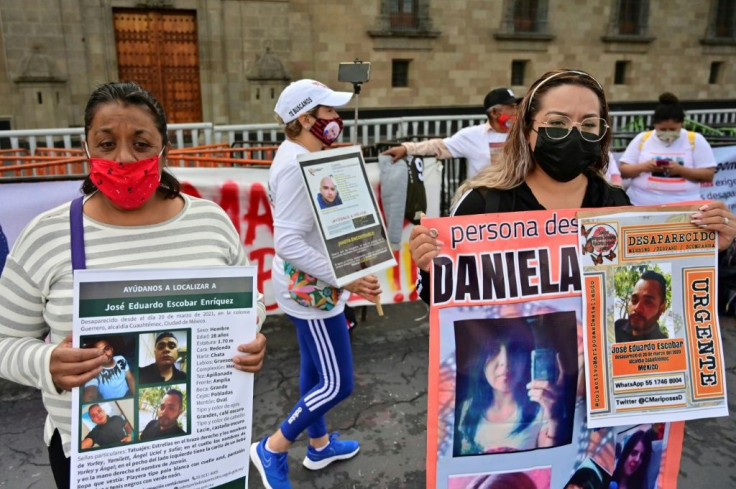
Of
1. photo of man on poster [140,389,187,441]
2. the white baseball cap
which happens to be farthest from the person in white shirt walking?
photo of man on poster [140,389,187,441]

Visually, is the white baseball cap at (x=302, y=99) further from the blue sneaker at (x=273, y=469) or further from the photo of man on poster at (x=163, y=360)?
the blue sneaker at (x=273, y=469)

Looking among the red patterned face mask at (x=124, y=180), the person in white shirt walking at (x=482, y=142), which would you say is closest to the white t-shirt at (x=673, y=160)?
the person in white shirt walking at (x=482, y=142)

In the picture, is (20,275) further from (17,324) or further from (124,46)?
(124,46)

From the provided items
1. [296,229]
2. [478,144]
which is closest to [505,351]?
[296,229]

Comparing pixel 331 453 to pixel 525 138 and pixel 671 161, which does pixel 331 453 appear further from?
pixel 671 161

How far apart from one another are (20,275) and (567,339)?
5.64ft

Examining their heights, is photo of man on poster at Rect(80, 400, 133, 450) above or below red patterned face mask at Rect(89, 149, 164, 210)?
below

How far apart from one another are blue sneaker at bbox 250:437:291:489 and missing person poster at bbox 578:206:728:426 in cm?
176

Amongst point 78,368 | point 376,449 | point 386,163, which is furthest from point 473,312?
point 386,163

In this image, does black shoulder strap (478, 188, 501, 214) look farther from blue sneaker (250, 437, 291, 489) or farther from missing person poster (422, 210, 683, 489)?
blue sneaker (250, 437, 291, 489)

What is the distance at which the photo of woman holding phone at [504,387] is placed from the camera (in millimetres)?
1812

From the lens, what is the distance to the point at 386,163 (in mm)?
5066

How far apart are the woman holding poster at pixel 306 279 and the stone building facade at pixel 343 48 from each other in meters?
13.3

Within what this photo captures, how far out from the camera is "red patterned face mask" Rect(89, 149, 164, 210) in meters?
1.65
